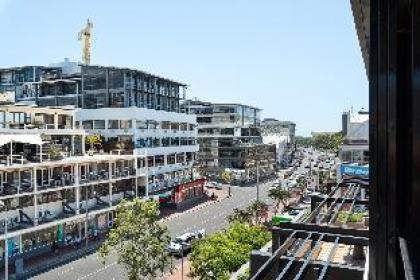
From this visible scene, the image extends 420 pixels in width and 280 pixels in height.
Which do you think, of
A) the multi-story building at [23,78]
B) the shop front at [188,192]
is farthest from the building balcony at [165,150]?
the multi-story building at [23,78]

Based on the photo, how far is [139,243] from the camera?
103 feet

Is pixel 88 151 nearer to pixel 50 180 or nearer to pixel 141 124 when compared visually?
pixel 141 124

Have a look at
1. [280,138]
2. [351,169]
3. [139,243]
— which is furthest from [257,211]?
[280,138]

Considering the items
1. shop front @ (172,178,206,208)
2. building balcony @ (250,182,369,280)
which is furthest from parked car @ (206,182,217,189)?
building balcony @ (250,182,369,280)

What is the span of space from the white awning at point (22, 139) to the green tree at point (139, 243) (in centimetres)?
1492

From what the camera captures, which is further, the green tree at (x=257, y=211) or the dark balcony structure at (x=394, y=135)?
the green tree at (x=257, y=211)

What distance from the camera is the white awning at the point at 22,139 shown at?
41.8 metres

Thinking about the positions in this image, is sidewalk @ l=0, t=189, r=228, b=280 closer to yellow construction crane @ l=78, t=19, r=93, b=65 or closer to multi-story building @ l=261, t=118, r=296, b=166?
yellow construction crane @ l=78, t=19, r=93, b=65

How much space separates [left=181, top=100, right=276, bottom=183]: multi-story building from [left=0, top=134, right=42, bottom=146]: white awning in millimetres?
57964

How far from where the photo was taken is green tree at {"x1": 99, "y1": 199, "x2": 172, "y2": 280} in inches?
1223

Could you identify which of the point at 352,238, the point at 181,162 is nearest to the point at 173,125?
the point at 181,162

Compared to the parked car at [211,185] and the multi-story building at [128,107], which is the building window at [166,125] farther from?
the parked car at [211,185]

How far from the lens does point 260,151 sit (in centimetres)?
11456

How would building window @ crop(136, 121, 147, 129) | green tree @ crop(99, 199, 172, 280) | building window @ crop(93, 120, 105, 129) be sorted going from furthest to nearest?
1. building window @ crop(93, 120, 105, 129)
2. building window @ crop(136, 121, 147, 129)
3. green tree @ crop(99, 199, 172, 280)
